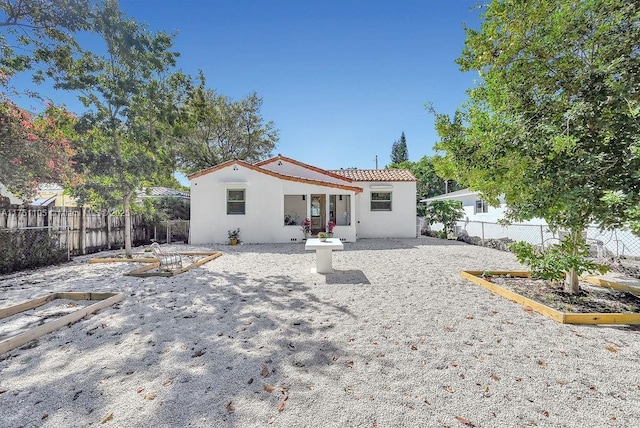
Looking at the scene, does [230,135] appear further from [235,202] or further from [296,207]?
[235,202]

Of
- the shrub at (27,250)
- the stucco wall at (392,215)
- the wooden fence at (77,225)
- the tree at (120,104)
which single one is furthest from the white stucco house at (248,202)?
the shrub at (27,250)

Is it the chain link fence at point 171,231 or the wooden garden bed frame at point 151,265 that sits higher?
the chain link fence at point 171,231

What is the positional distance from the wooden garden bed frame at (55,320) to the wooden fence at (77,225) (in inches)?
182

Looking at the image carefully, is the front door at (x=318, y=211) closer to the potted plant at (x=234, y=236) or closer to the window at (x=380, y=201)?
the window at (x=380, y=201)

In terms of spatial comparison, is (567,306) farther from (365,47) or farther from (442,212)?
(442,212)

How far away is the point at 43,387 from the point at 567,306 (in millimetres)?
7288

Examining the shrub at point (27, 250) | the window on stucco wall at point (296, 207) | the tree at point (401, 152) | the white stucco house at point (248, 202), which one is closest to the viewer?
the shrub at point (27, 250)

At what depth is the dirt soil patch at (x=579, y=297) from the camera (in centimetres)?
496

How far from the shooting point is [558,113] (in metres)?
5.28

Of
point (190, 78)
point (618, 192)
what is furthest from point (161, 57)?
point (618, 192)

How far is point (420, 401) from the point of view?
2.61 m

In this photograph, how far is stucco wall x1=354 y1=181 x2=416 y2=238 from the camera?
1802 cm

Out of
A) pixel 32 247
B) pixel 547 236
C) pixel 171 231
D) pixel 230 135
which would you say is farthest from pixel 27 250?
pixel 230 135

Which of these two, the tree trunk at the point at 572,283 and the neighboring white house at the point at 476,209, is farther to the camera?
the neighboring white house at the point at 476,209
